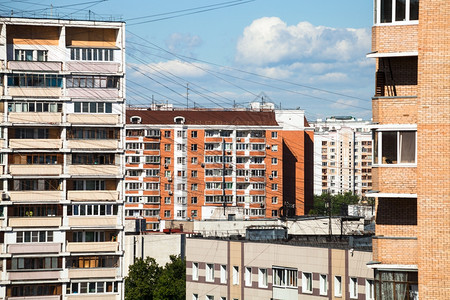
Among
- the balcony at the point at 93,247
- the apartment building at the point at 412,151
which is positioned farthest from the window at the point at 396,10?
the balcony at the point at 93,247

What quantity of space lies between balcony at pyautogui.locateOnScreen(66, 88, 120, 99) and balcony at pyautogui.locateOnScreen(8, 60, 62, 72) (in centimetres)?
193

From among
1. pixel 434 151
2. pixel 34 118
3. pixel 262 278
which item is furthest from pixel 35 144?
pixel 434 151

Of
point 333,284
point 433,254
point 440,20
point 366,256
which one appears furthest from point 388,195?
point 333,284

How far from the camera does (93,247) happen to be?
2694 inches

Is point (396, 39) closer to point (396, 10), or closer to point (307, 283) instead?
point (396, 10)

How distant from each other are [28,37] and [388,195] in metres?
48.3

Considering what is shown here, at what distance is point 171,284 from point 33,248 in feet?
64.7

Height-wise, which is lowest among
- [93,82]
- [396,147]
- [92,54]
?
[396,147]

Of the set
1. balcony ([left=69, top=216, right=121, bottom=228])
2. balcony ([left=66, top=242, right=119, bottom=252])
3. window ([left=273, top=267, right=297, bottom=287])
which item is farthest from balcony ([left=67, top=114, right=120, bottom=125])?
window ([left=273, top=267, right=297, bottom=287])

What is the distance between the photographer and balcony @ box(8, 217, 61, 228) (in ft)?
224

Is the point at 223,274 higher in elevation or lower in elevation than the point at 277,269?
lower

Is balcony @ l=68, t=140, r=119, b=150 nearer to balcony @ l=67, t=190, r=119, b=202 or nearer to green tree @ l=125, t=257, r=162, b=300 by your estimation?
balcony @ l=67, t=190, r=119, b=202

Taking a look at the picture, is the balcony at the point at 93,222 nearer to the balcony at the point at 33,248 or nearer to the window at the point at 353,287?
the balcony at the point at 33,248

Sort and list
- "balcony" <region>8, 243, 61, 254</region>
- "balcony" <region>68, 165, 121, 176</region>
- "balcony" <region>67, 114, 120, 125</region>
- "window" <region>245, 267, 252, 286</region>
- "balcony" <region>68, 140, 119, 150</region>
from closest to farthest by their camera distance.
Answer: "window" <region>245, 267, 252, 286</region> → "balcony" <region>8, 243, 61, 254</region> → "balcony" <region>68, 165, 121, 176</region> → "balcony" <region>68, 140, 119, 150</region> → "balcony" <region>67, 114, 120, 125</region>
